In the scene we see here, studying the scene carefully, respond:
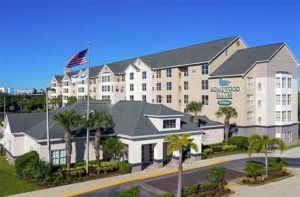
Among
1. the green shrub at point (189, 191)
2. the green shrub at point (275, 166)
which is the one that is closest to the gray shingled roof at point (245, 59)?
the green shrub at point (275, 166)

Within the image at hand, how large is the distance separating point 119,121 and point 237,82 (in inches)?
920

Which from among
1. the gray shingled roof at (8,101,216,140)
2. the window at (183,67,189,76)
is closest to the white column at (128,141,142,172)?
the gray shingled roof at (8,101,216,140)

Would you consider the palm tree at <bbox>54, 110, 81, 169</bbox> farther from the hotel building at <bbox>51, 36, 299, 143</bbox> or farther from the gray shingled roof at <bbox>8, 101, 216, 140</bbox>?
the hotel building at <bbox>51, 36, 299, 143</bbox>

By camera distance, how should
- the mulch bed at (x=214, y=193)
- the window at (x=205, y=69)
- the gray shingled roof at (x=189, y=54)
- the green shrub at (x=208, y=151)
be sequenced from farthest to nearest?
A: 1. the gray shingled roof at (x=189, y=54)
2. the window at (x=205, y=69)
3. the green shrub at (x=208, y=151)
4. the mulch bed at (x=214, y=193)

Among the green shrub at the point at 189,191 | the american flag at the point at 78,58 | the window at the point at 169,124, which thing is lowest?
the green shrub at the point at 189,191

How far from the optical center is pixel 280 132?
49844 mm

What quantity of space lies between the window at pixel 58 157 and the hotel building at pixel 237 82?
27.2m

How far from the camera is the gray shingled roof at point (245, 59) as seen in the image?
49.0 meters

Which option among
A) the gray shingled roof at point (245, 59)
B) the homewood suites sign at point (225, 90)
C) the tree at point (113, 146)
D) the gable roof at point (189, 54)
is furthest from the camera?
the gable roof at point (189, 54)

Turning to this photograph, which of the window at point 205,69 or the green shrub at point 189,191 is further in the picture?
the window at point 205,69

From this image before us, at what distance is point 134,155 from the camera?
3044cm

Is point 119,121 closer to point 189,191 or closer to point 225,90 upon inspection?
point 189,191

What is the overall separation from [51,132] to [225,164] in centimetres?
1971

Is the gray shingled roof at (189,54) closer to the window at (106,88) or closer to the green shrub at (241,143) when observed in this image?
the window at (106,88)
